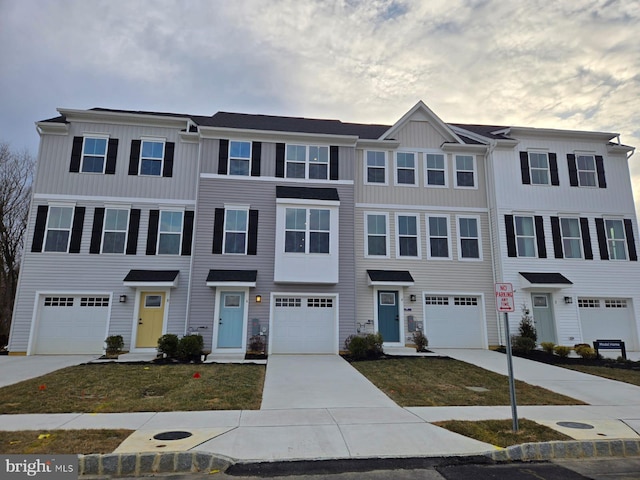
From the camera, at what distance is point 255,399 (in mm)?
7488

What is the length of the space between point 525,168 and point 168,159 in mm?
15289

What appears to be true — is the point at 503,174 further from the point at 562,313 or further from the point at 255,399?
the point at 255,399

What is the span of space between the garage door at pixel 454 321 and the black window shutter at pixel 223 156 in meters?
9.76

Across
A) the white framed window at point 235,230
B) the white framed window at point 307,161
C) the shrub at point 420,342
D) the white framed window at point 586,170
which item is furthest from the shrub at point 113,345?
the white framed window at point 586,170

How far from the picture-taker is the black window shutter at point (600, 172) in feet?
54.1

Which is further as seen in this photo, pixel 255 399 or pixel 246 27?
pixel 246 27

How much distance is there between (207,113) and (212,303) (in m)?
11.6

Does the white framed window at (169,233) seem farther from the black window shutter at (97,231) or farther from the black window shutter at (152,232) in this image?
the black window shutter at (97,231)

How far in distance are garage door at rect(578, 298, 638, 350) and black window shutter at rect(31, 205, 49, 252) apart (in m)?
21.6

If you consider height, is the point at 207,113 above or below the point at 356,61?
above

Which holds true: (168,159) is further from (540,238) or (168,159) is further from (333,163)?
(540,238)

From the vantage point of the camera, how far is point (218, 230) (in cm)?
1412

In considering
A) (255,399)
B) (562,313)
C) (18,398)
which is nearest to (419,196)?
(562,313)

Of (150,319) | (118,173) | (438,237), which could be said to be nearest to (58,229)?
(118,173)
